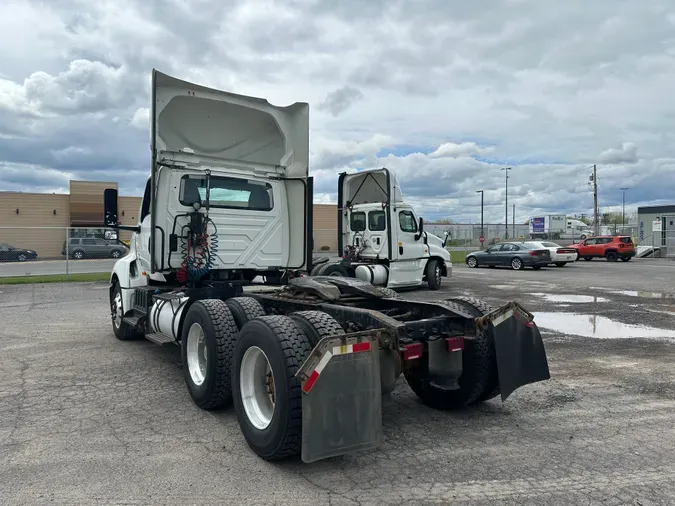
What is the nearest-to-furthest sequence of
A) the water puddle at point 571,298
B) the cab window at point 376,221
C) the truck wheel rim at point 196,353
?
the truck wheel rim at point 196,353 → the water puddle at point 571,298 → the cab window at point 376,221

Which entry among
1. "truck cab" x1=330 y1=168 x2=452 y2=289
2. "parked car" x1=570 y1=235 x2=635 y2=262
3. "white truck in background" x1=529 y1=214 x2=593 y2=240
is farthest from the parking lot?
"white truck in background" x1=529 y1=214 x2=593 y2=240

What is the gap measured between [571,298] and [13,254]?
2683 centimetres

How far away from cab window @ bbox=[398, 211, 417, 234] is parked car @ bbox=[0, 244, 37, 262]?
21.6 metres

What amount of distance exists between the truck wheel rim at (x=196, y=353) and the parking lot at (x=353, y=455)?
0.29m

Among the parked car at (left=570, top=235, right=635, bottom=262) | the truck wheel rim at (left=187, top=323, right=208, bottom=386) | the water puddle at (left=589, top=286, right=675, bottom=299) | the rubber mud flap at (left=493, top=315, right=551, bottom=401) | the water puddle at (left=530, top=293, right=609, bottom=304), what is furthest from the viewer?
the parked car at (left=570, top=235, right=635, bottom=262)

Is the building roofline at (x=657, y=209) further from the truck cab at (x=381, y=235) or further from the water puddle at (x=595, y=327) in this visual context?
the water puddle at (x=595, y=327)

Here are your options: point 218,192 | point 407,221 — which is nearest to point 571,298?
point 407,221

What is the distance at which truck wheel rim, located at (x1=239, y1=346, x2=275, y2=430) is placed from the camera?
3998mm

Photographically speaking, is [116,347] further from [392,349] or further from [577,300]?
[577,300]

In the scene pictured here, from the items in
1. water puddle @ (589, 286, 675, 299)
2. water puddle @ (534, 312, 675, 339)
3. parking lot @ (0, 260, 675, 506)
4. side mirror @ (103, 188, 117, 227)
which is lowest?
parking lot @ (0, 260, 675, 506)

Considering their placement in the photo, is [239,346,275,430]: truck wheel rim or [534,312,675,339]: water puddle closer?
[239,346,275,430]: truck wheel rim

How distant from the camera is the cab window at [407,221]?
14.3 m

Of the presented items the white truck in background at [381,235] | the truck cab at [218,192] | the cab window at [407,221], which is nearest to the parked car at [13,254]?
the white truck in background at [381,235]

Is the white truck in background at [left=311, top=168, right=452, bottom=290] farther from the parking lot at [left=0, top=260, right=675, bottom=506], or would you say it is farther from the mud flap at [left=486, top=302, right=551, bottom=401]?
the mud flap at [left=486, top=302, right=551, bottom=401]
